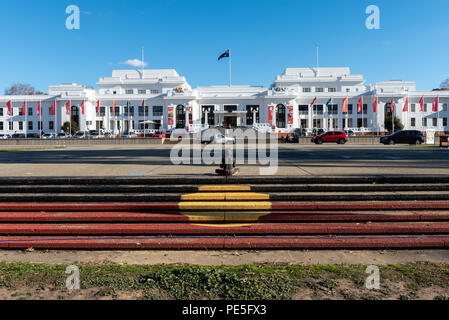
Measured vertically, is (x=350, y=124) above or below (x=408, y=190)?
above

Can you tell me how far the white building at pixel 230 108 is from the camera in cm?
7975

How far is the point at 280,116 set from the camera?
81125mm

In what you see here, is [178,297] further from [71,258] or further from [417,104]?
[417,104]

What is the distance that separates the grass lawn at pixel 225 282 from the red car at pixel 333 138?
36.1 meters

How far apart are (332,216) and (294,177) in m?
1.76

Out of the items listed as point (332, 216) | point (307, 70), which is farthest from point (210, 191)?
point (307, 70)

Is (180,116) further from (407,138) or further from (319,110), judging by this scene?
(407,138)

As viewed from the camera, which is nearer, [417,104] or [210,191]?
[210,191]
